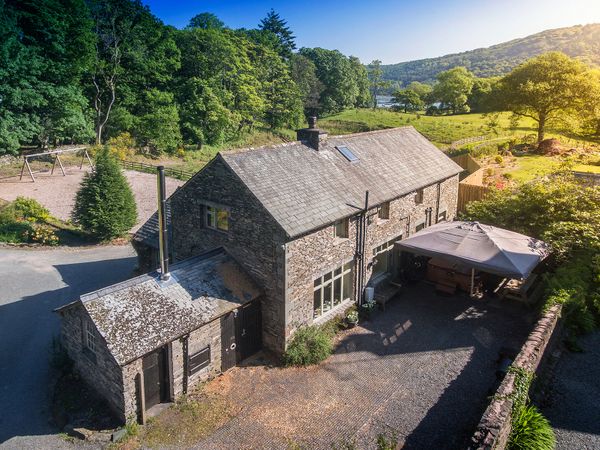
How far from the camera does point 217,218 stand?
54.3 feet

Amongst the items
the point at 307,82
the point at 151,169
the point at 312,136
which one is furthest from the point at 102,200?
the point at 307,82

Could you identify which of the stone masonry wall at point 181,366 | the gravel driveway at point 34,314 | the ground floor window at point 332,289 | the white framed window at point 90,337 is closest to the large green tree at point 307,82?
the gravel driveway at point 34,314

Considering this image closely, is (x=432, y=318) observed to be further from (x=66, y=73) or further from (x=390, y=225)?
(x=66, y=73)

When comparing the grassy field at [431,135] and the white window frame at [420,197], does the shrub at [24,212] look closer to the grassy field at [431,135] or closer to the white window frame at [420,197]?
the grassy field at [431,135]

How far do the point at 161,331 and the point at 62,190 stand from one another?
27350 millimetres

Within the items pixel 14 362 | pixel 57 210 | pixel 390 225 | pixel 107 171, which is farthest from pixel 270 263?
pixel 57 210

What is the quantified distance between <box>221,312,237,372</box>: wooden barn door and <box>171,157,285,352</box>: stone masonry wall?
1.33 meters

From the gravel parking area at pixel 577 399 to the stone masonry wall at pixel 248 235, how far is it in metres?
8.41

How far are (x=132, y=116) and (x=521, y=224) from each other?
42.3 meters

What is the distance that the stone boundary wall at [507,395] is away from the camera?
9883 mm

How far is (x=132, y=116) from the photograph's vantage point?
50.2 metres

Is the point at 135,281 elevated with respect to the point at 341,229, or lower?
lower

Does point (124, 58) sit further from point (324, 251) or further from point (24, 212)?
point (324, 251)

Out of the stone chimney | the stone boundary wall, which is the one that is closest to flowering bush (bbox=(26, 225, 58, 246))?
the stone chimney
